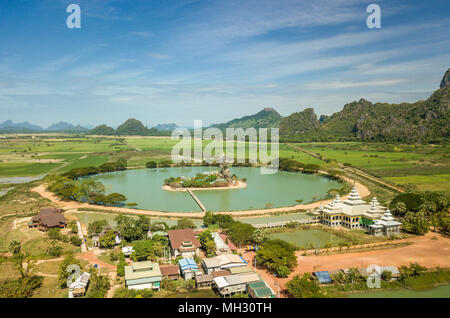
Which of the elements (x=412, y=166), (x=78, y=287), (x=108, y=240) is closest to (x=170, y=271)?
(x=78, y=287)

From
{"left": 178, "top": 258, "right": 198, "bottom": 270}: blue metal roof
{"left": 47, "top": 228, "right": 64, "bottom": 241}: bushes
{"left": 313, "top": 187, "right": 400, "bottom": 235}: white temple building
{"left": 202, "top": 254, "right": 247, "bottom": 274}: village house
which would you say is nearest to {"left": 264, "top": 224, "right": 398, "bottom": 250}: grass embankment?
{"left": 313, "top": 187, "right": 400, "bottom": 235}: white temple building

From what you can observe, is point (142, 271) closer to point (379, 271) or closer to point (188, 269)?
point (188, 269)

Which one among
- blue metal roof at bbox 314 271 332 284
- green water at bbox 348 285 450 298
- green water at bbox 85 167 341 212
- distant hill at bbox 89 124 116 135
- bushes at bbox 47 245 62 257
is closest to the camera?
green water at bbox 348 285 450 298

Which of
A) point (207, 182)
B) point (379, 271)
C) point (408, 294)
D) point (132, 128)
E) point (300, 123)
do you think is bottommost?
point (408, 294)

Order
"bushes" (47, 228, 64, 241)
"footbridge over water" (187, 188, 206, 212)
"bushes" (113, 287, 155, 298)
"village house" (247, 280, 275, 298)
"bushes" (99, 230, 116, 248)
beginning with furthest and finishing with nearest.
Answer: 1. "footbridge over water" (187, 188, 206, 212)
2. "bushes" (47, 228, 64, 241)
3. "bushes" (99, 230, 116, 248)
4. "bushes" (113, 287, 155, 298)
5. "village house" (247, 280, 275, 298)

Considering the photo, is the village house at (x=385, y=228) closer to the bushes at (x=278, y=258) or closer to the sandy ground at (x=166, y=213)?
the sandy ground at (x=166, y=213)

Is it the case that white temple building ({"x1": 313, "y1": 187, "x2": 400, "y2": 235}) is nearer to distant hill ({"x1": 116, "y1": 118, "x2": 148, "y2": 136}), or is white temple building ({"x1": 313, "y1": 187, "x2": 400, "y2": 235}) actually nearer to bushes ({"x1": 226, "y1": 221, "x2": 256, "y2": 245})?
bushes ({"x1": 226, "y1": 221, "x2": 256, "y2": 245})
